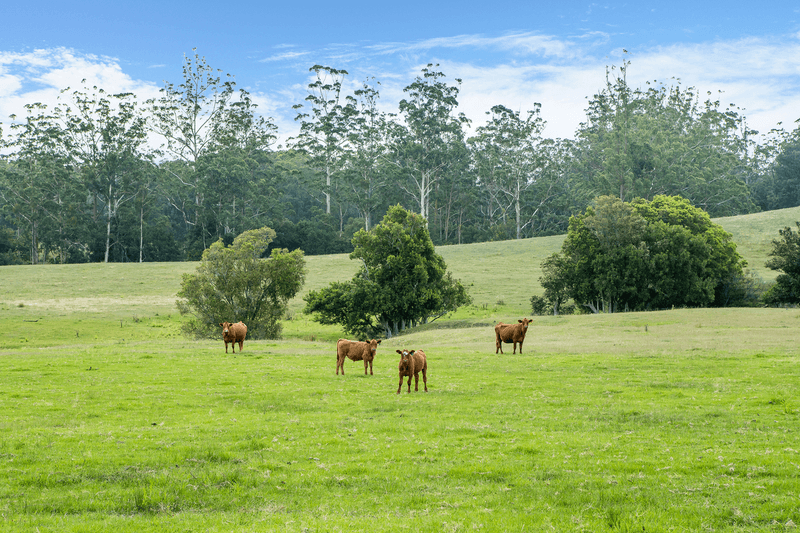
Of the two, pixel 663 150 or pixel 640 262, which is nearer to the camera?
pixel 640 262

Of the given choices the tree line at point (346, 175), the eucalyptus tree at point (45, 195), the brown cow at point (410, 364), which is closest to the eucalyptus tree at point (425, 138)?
the tree line at point (346, 175)

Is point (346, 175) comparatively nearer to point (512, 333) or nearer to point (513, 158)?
point (513, 158)

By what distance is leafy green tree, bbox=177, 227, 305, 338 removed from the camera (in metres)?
45.9

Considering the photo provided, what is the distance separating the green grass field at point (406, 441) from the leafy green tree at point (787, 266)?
25.9 m

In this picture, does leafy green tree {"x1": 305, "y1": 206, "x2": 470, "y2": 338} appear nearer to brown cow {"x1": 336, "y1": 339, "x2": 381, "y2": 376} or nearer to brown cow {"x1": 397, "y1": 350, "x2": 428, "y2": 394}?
brown cow {"x1": 336, "y1": 339, "x2": 381, "y2": 376}

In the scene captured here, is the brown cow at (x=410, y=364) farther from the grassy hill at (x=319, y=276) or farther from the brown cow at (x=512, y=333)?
the grassy hill at (x=319, y=276)

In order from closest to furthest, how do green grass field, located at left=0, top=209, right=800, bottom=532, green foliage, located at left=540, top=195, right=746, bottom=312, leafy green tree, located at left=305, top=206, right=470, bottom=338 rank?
green grass field, located at left=0, top=209, right=800, bottom=532
leafy green tree, located at left=305, top=206, right=470, bottom=338
green foliage, located at left=540, top=195, right=746, bottom=312

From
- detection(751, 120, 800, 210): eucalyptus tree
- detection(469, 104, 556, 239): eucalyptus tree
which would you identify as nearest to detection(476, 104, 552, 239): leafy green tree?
detection(469, 104, 556, 239): eucalyptus tree

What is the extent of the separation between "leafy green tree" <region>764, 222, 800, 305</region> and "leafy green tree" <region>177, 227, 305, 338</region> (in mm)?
39705

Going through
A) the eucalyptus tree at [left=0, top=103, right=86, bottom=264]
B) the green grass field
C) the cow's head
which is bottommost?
the green grass field

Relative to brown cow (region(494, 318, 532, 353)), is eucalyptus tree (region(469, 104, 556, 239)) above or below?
above

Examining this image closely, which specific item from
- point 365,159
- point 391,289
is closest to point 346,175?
point 365,159

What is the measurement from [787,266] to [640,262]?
11.6m

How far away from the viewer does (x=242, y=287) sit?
1818 inches
